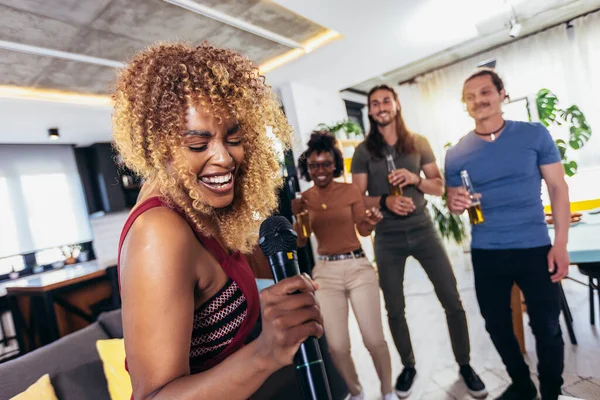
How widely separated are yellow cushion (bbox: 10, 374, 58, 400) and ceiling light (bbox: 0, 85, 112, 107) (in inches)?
113

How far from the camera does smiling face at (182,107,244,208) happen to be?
71 centimetres

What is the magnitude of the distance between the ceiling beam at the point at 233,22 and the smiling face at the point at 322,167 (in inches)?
64.6

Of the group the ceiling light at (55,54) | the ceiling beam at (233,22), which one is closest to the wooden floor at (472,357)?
the ceiling beam at (233,22)

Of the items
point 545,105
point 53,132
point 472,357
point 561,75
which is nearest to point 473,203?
point 472,357

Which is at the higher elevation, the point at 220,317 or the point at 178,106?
the point at 178,106

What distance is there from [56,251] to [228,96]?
6.91 metres

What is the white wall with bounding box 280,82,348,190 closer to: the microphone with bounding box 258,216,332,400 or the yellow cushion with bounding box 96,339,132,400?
the yellow cushion with bounding box 96,339,132,400

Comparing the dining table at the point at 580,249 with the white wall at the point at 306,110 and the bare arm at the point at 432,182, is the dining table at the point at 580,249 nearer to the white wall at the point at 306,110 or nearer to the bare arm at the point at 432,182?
the bare arm at the point at 432,182

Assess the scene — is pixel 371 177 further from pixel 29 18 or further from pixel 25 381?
pixel 29 18

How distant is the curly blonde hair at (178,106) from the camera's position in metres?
0.72

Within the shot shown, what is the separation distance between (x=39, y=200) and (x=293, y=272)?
→ 7.04 meters

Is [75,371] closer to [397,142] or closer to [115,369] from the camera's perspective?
[115,369]

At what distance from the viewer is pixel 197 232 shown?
0.69 metres

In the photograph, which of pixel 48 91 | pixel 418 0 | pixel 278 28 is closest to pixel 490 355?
pixel 418 0
